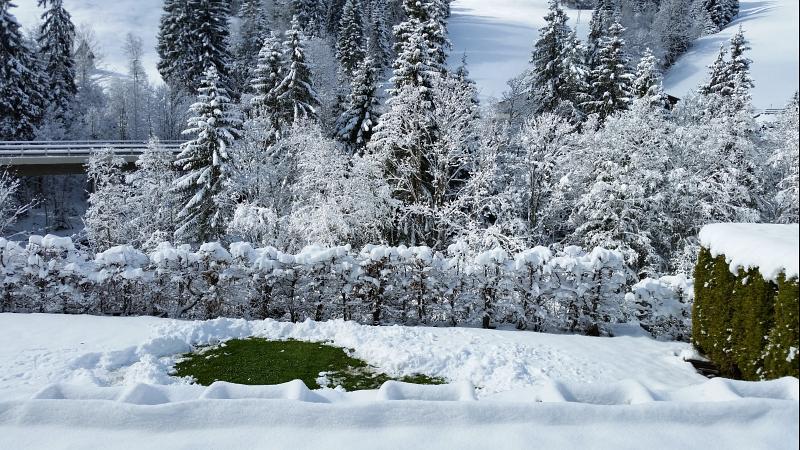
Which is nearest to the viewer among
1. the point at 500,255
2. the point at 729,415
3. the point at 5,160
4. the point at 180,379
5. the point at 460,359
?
the point at 729,415

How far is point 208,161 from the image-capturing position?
21516 millimetres

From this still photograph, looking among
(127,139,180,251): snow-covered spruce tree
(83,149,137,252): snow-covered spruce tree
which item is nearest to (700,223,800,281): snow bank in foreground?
(127,139,180,251): snow-covered spruce tree

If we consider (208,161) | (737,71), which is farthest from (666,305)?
(208,161)

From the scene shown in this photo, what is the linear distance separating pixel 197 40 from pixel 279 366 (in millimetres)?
34740

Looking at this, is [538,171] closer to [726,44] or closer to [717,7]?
[726,44]

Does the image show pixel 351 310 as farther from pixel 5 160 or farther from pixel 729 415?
pixel 5 160

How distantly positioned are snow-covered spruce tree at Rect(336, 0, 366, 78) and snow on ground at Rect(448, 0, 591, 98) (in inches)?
391

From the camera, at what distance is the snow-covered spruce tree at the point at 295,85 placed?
81.6 feet

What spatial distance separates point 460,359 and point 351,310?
11.5ft

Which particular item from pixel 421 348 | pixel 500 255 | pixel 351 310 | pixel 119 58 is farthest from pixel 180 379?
pixel 119 58

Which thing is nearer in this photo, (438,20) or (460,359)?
(460,359)

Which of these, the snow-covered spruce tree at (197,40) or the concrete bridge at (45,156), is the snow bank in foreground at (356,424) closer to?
the concrete bridge at (45,156)

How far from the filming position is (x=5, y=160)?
82.9 feet

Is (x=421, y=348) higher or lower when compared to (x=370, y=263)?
lower
